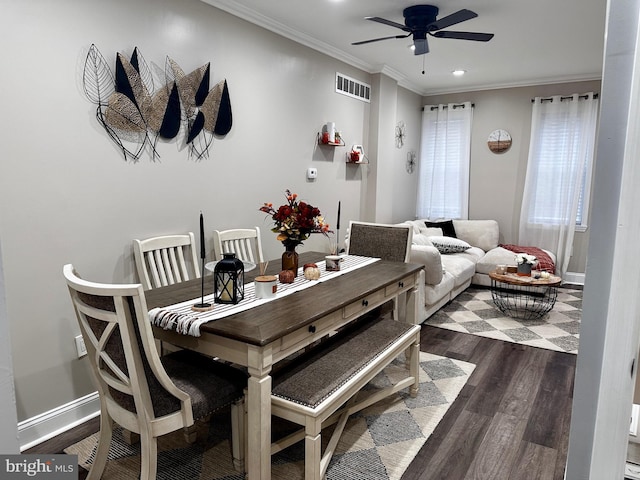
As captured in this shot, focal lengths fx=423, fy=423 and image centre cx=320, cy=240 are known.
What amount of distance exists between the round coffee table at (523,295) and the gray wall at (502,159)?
132 cm

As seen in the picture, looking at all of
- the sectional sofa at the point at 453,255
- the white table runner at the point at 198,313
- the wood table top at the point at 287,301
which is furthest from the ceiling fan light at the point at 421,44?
the white table runner at the point at 198,313

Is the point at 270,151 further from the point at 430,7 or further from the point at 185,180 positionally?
the point at 430,7

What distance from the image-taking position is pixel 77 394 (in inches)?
95.7

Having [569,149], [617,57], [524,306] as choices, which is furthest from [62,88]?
[569,149]

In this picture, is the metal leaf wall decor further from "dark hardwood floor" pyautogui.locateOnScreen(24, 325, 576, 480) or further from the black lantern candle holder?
"dark hardwood floor" pyautogui.locateOnScreen(24, 325, 576, 480)

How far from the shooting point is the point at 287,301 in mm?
2045

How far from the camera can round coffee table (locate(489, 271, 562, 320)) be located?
4.05 m

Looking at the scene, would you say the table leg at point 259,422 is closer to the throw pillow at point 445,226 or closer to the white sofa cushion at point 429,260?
the white sofa cushion at point 429,260

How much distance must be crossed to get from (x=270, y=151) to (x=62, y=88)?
1755mm

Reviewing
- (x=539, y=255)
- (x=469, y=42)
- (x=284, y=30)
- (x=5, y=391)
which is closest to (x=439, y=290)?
(x=539, y=255)

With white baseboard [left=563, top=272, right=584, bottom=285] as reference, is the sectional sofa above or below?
above

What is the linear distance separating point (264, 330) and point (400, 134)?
4.90 meters

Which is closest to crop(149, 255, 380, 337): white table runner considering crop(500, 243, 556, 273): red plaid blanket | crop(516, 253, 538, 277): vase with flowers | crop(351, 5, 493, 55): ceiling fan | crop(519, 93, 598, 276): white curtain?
crop(351, 5, 493, 55): ceiling fan

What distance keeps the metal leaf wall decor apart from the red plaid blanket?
13.1 feet
